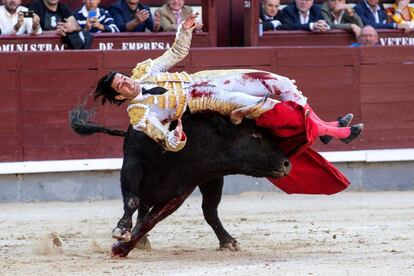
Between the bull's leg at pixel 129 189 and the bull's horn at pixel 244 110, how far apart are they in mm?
658

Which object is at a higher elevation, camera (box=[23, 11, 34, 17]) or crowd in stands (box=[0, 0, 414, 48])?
camera (box=[23, 11, 34, 17])

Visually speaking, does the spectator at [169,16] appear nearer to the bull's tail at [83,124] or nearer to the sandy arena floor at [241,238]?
the sandy arena floor at [241,238]

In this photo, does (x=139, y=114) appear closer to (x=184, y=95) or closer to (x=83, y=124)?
(x=184, y=95)

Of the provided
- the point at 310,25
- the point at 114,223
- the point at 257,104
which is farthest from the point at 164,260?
the point at 310,25

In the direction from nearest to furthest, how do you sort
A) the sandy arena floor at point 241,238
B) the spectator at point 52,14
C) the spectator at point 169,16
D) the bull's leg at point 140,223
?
the sandy arena floor at point 241,238 < the bull's leg at point 140,223 < the spectator at point 52,14 < the spectator at point 169,16

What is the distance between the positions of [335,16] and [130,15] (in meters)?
2.04

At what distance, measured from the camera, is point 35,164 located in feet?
34.5

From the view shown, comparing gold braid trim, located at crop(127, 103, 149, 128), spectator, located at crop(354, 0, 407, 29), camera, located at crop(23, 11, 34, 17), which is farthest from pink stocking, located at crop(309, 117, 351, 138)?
spectator, located at crop(354, 0, 407, 29)

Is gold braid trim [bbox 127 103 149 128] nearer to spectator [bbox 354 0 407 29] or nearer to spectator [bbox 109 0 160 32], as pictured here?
spectator [bbox 109 0 160 32]

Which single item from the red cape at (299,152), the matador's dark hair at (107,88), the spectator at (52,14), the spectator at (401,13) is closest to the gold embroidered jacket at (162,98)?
the matador's dark hair at (107,88)

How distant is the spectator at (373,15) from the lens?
11641 millimetres

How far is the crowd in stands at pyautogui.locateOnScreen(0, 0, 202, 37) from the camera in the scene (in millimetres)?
10492

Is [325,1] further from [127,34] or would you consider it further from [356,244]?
[356,244]

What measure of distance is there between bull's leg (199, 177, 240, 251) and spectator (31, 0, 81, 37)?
3438mm
